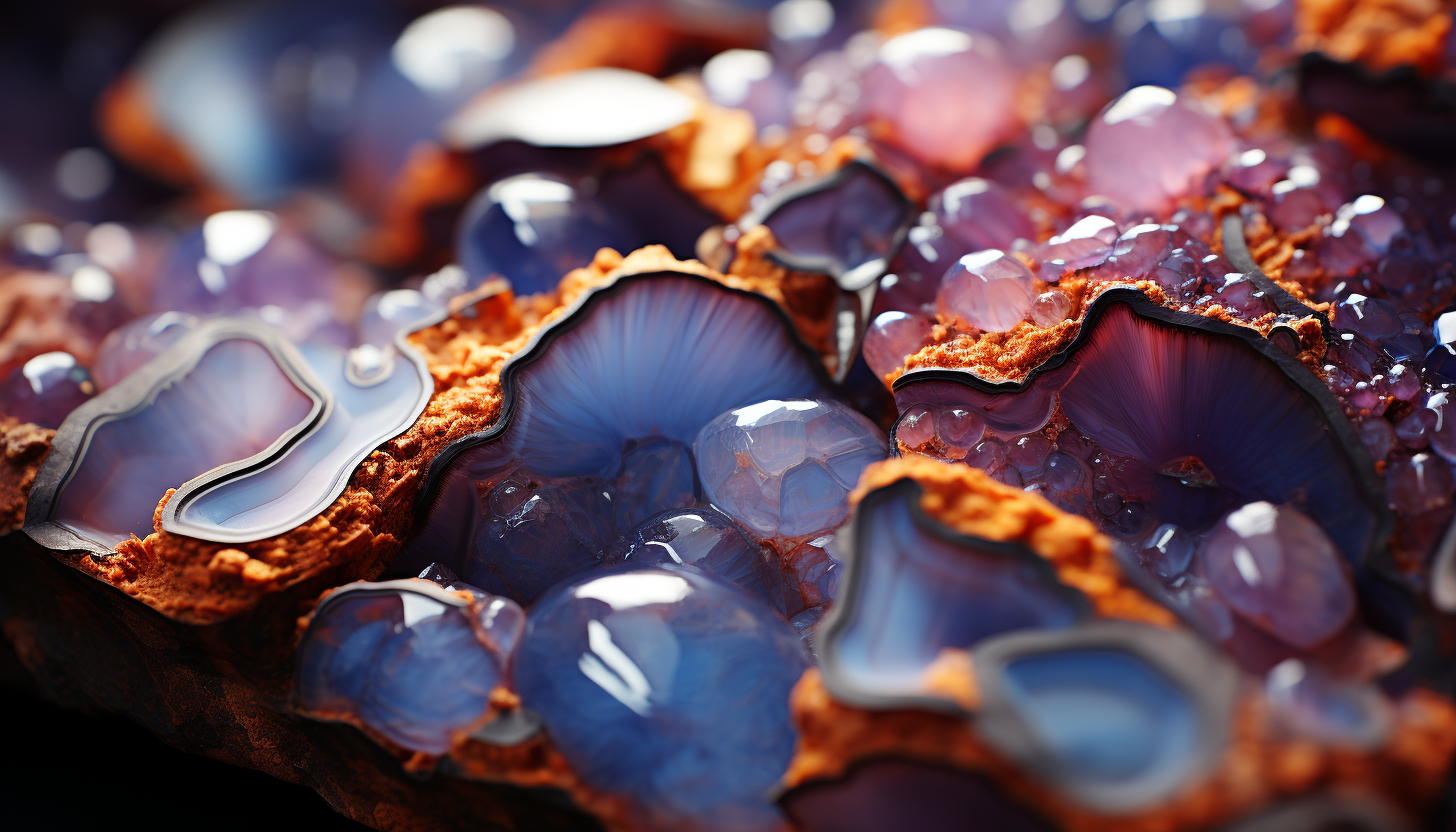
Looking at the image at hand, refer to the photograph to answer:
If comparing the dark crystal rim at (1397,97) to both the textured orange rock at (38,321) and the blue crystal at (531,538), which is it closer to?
the blue crystal at (531,538)

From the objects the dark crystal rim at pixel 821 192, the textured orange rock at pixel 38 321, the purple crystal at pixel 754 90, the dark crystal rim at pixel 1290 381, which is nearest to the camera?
the dark crystal rim at pixel 1290 381

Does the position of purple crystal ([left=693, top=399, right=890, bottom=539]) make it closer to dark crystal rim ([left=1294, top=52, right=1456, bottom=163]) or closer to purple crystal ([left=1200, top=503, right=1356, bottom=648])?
purple crystal ([left=1200, top=503, right=1356, bottom=648])

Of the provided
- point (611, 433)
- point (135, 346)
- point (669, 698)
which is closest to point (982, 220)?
point (611, 433)

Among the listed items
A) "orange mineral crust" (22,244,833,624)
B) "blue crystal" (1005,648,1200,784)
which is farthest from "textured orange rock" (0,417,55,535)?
"blue crystal" (1005,648,1200,784)

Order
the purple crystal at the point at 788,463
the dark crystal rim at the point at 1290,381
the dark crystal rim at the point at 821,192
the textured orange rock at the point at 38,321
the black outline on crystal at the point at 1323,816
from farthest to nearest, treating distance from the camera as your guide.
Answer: the textured orange rock at the point at 38,321
the dark crystal rim at the point at 821,192
the purple crystal at the point at 788,463
the dark crystal rim at the point at 1290,381
the black outline on crystal at the point at 1323,816

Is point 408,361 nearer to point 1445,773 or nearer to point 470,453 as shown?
point 470,453

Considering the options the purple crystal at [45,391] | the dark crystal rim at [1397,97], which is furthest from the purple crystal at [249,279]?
the dark crystal rim at [1397,97]

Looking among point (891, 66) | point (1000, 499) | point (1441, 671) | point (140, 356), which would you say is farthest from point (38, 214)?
point (1441, 671)
